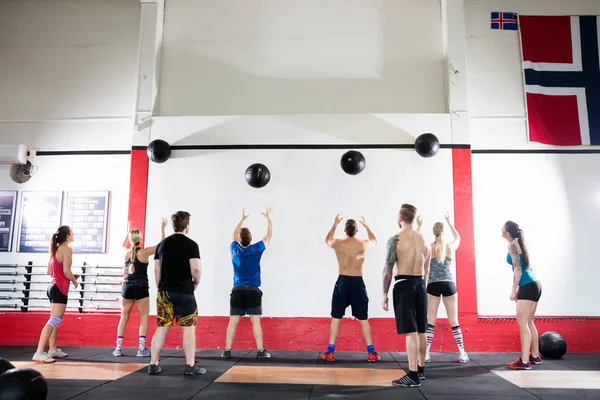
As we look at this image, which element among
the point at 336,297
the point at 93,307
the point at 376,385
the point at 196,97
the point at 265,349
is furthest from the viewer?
the point at 196,97

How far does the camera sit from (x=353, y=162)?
5.72 metres

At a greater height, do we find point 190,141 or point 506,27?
point 506,27

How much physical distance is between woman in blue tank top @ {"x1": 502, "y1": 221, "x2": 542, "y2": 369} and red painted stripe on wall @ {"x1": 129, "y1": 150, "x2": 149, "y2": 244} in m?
4.64

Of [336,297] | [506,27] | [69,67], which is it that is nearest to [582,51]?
[506,27]

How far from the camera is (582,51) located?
20.4 feet

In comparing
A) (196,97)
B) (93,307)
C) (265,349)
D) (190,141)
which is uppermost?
(196,97)

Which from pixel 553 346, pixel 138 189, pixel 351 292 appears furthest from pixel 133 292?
pixel 553 346

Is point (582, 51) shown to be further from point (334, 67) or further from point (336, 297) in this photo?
point (336, 297)

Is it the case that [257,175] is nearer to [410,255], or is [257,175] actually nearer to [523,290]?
[410,255]

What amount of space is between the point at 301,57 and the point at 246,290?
140 inches

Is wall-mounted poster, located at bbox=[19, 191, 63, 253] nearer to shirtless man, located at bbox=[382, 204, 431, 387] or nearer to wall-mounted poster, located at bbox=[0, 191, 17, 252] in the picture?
wall-mounted poster, located at bbox=[0, 191, 17, 252]

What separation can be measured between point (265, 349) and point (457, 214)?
3124 millimetres

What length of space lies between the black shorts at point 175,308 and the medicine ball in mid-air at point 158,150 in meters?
2.49

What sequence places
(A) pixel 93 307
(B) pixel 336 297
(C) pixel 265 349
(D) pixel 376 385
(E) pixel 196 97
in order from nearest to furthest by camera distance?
(D) pixel 376 385, (B) pixel 336 297, (C) pixel 265 349, (A) pixel 93 307, (E) pixel 196 97
